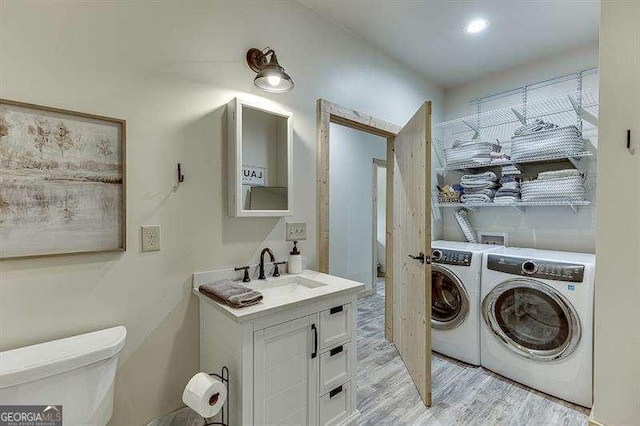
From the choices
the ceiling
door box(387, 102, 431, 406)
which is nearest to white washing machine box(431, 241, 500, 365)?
door box(387, 102, 431, 406)

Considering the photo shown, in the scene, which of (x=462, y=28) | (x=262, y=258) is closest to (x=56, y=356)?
(x=262, y=258)

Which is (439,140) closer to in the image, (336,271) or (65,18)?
(336,271)

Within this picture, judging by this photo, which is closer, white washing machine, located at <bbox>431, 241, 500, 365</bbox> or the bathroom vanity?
the bathroom vanity

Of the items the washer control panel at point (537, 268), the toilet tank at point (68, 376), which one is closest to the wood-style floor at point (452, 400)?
the washer control panel at point (537, 268)

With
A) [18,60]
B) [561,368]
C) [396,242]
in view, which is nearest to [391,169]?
[396,242]

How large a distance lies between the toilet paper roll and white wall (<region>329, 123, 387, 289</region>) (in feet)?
8.56

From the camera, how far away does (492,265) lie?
2287 mm

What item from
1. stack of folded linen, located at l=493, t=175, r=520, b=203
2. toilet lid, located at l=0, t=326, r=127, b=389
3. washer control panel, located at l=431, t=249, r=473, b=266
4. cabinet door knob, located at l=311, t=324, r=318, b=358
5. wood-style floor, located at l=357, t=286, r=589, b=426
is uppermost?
stack of folded linen, located at l=493, t=175, r=520, b=203

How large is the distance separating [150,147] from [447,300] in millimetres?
2516

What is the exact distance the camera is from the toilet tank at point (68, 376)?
3.21ft

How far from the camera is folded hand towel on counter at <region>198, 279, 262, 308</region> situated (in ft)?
4.28

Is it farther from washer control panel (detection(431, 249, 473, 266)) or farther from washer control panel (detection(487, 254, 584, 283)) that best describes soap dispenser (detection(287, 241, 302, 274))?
washer control panel (detection(487, 254, 584, 283))

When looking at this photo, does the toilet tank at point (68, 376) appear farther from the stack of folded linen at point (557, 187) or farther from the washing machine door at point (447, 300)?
the stack of folded linen at point (557, 187)

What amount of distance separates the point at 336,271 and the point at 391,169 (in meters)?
1.65
